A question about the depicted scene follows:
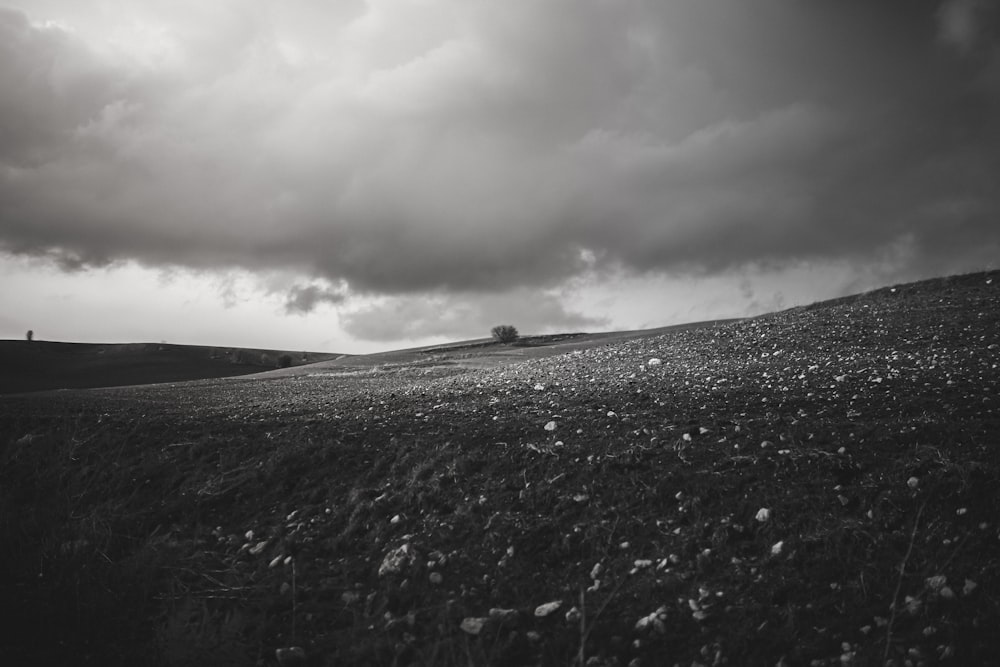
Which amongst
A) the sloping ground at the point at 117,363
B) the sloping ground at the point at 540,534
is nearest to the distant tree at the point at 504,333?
the sloping ground at the point at 117,363

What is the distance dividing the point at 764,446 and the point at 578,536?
9.39ft

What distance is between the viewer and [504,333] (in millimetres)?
68812

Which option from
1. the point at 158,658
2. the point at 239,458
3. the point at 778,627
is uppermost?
the point at 239,458

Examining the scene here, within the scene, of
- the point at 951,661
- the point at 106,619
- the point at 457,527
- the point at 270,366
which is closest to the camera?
the point at 951,661

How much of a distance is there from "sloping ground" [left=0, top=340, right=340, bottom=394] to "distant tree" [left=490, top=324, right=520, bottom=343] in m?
38.0

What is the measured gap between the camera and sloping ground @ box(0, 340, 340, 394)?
209 ft

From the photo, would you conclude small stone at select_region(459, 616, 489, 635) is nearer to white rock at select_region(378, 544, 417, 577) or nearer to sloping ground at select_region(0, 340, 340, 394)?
white rock at select_region(378, 544, 417, 577)

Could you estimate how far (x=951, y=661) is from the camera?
3.16 m

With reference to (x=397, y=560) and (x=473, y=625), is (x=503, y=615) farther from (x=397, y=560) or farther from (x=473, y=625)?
(x=397, y=560)

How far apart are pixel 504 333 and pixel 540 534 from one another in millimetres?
63697

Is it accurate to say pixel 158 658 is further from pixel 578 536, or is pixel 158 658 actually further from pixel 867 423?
pixel 867 423

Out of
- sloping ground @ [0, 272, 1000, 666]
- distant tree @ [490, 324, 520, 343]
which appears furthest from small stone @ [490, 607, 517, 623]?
distant tree @ [490, 324, 520, 343]

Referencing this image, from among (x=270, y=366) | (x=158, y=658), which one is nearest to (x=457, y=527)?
(x=158, y=658)

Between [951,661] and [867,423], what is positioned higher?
[867,423]
